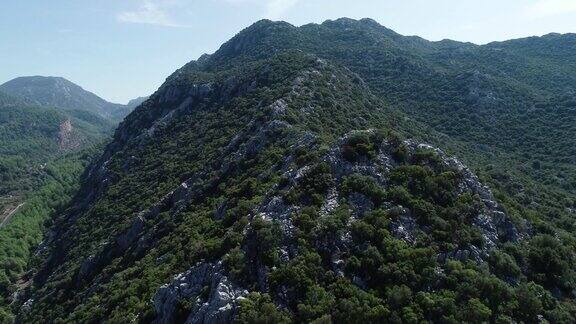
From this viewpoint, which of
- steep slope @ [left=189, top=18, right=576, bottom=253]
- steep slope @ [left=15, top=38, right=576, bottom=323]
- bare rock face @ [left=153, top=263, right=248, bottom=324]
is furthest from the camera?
steep slope @ [left=189, top=18, right=576, bottom=253]

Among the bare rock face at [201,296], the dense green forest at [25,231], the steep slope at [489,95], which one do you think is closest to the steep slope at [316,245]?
the bare rock face at [201,296]

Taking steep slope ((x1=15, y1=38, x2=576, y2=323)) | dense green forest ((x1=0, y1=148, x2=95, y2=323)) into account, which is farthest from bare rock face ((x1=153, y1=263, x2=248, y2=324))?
dense green forest ((x1=0, y1=148, x2=95, y2=323))

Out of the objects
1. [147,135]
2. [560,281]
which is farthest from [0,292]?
[560,281]

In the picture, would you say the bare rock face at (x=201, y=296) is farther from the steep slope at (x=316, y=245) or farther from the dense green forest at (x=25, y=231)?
the dense green forest at (x=25, y=231)

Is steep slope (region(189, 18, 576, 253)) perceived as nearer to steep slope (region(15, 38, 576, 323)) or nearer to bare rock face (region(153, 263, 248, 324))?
steep slope (region(15, 38, 576, 323))

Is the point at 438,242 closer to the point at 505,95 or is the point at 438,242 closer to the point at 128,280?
the point at 128,280

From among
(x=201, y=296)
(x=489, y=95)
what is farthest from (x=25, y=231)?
(x=489, y=95)
